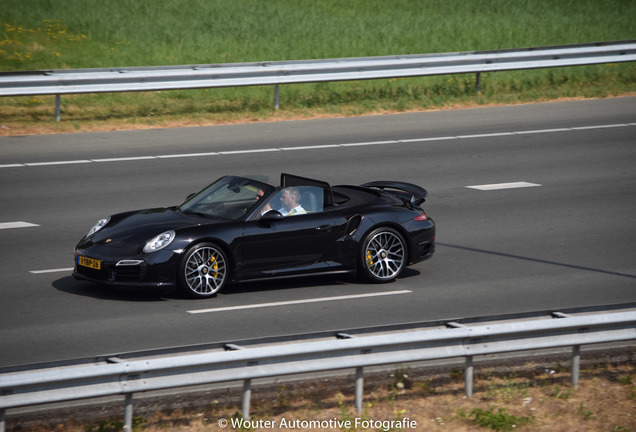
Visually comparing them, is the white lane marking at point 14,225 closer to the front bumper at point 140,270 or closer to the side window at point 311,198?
the front bumper at point 140,270

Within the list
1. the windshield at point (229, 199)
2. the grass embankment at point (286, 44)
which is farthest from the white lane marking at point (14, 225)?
the grass embankment at point (286, 44)

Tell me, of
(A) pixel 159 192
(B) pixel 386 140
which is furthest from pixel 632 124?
(A) pixel 159 192

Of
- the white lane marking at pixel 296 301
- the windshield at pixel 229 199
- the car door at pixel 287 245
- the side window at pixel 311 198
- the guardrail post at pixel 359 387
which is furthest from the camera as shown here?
the side window at pixel 311 198

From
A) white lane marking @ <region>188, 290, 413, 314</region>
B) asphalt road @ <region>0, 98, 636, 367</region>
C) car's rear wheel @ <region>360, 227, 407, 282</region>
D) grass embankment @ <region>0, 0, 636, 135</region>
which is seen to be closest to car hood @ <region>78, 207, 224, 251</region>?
asphalt road @ <region>0, 98, 636, 367</region>

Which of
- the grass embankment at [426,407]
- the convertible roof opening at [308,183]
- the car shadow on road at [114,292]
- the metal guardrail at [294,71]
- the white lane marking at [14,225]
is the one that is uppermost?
the metal guardrail at [294,71]

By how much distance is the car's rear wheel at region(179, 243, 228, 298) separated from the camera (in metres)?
10.1

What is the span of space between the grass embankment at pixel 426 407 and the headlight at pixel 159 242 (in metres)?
2.86

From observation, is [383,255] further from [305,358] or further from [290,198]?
[305,358]

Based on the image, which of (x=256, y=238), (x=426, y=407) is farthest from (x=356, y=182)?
(x=426, y=407)

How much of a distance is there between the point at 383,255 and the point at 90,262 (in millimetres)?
3402

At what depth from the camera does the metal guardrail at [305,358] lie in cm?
662

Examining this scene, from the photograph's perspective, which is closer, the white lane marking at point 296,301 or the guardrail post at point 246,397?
the guardrail post at point 246,397

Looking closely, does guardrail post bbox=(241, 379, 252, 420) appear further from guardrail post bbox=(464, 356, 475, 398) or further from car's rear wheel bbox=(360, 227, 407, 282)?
car's rear wheel bbox=(360, 227, 407, 282)

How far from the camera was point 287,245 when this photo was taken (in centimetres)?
Answer: 1066
